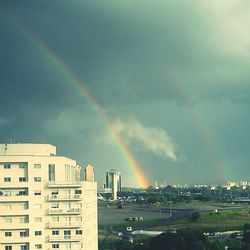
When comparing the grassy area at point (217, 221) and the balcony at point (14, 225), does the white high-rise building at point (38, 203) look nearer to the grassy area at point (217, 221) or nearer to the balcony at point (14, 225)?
the balcony at point (14, 225)

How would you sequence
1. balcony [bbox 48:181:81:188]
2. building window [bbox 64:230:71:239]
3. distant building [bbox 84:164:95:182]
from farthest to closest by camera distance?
distant building [bbox 84:164:95:182] → building window [bbox 64:230:71:239] → balcony [bbox 48:181:81:188]

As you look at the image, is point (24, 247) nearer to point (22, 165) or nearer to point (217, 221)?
point (22, 165)

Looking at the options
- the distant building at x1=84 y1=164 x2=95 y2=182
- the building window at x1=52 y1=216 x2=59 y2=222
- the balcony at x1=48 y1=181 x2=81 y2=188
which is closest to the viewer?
the balcony at x1=48 y1=181 x2=81 y2=188

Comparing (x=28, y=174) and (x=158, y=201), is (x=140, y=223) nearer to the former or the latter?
(x=158, y=201)

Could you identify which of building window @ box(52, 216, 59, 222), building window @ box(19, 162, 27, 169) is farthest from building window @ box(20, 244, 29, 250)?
building window @ box(19, 162, 27, 169)

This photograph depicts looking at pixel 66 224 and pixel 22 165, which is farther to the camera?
pixel 66 224

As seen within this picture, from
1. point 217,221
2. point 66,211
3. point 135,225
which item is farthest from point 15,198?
point 217,221

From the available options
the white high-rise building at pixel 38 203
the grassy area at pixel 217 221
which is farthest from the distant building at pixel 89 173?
the grassy area at pixel 217 221

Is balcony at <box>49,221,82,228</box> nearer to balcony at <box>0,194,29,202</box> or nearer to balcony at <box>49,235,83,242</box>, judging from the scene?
balcony at <box>49,235,83,242</box>
